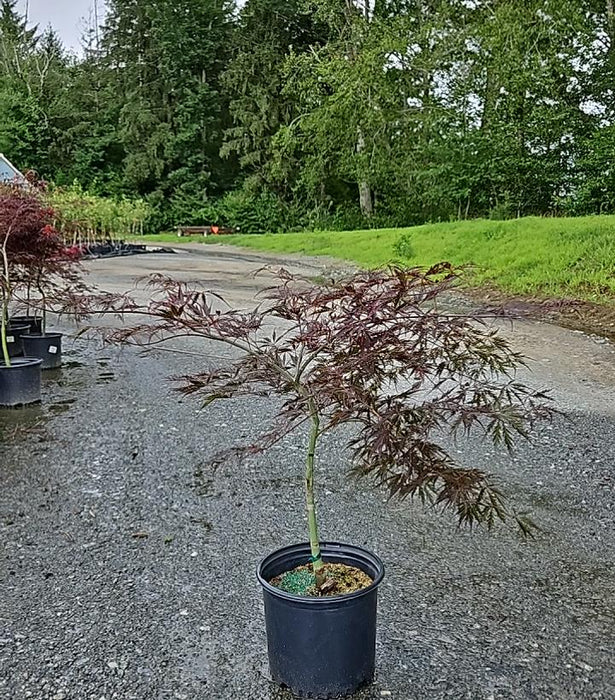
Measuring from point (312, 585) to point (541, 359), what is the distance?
420cm

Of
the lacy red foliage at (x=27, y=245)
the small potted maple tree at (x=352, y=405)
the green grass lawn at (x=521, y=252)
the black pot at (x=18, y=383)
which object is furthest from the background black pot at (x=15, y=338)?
the small potted maple tree at (x=352, y=405)

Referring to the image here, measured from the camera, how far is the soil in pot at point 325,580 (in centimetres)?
165

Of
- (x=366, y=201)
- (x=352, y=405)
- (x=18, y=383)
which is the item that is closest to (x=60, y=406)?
(x=18, y=383)

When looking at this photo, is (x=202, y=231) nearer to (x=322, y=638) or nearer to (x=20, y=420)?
(x=20, y=420)

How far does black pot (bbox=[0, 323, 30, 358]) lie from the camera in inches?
199

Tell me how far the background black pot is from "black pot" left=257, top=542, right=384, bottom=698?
12.7 ft

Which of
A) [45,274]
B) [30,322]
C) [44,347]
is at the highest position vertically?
[45,274]

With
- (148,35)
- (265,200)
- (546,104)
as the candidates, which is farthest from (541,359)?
(148,35)

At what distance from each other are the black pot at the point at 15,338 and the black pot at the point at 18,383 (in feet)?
2.66

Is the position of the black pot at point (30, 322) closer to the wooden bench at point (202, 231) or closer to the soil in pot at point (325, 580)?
the soil in pot at point (325, 580)

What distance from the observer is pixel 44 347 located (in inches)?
203

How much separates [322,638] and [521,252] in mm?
8146

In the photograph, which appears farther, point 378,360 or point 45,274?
point 45,274

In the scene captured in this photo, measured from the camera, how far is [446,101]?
16.7 m
